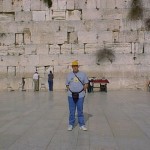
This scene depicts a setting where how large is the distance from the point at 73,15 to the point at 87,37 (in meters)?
1.61

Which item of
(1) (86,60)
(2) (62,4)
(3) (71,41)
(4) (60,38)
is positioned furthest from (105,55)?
(2) (62,4)

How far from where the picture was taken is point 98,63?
2166cm

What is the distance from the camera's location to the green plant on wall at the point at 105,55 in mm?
21625

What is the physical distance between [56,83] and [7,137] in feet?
46.3

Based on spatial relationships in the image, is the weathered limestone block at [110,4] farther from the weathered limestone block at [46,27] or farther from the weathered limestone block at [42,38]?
the weathered limestone block at [42,38]

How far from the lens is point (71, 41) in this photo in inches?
860

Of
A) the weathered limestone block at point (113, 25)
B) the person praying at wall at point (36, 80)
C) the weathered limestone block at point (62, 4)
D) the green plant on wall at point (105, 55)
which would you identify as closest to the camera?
the person praying at wall at point (36, 80)

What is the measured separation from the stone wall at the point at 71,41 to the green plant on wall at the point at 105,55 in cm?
18

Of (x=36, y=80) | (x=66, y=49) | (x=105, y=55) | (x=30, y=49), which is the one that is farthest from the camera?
(x=30, y=49)

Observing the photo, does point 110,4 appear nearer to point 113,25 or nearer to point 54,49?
point 113,25

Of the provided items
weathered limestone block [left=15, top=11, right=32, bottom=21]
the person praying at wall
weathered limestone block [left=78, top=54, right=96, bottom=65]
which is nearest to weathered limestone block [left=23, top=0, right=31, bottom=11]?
weathered limestone block [left=15, top=11, right=32, bottom=21]

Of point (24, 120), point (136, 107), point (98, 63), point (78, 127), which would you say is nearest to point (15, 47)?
point (98, 63)

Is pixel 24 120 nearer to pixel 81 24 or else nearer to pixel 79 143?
pixel 79 143

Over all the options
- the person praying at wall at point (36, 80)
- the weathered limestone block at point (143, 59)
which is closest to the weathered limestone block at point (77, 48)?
the person praying at wall at point (36, 80)
